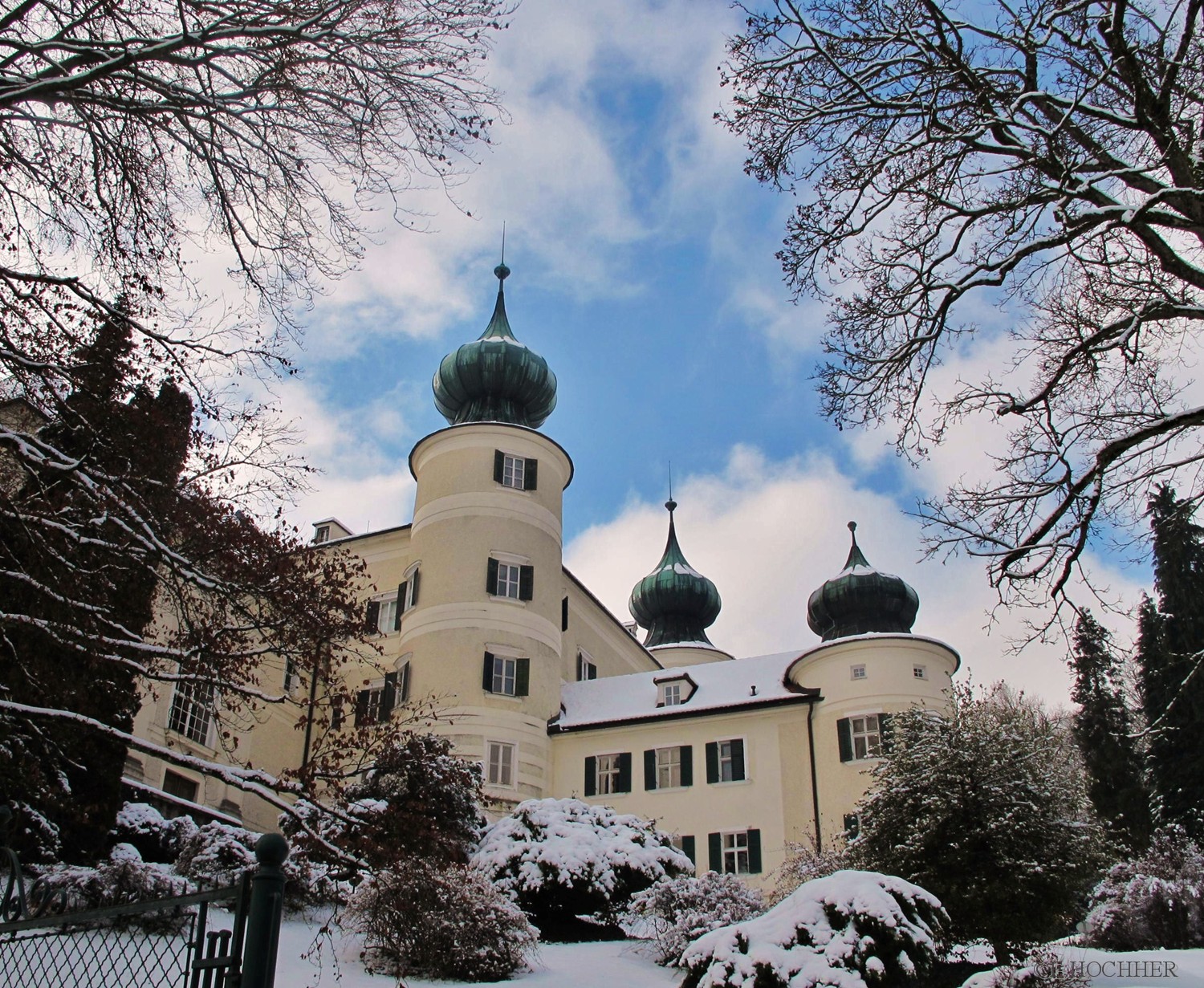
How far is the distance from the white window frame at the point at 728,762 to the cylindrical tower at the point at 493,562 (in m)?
5.07

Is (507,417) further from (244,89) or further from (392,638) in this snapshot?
(244,89)

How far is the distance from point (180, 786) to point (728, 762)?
13.9 m

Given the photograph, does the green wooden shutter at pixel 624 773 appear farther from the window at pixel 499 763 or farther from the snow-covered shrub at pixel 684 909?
the snow-covered shrub at pixel 684 909

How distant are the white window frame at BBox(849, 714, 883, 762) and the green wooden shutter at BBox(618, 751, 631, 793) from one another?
6.31 meters

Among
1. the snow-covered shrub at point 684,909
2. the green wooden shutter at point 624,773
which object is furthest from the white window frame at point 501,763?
the snow-covered shrub at point 684,909

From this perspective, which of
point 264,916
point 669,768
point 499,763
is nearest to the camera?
point 264,916

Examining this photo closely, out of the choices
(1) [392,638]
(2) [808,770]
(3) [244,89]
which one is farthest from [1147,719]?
(3) [244,89]

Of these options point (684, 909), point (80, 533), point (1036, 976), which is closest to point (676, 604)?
point (684, 909)

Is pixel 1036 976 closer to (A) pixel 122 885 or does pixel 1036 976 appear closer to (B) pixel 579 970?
(B) pixel 579 970

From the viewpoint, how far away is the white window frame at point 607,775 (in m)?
30.7

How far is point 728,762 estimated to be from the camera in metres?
29.5

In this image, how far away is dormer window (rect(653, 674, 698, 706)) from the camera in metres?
31.7

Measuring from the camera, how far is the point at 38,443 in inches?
360

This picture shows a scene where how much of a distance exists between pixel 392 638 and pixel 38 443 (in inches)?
987
